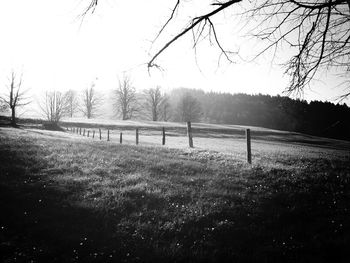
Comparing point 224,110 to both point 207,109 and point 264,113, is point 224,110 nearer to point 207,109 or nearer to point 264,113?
point 207,109

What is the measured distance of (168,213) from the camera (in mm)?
5629

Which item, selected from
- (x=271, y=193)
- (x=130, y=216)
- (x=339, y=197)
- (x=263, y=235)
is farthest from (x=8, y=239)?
(x=339, y=197)

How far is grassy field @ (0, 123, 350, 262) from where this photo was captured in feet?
14.2

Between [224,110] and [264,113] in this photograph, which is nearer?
[264,113]

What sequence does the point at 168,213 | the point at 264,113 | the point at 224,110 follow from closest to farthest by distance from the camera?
1. the point at 168,213
2. the point at 264,113
3. the point at 224,110

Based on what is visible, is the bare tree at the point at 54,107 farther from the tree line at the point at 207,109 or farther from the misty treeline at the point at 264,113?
the misty treeline at the point at 264,113

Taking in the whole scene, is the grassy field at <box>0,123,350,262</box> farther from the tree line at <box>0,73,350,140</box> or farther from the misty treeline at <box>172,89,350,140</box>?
the misty treeline at <box>172,89,350,140</box>

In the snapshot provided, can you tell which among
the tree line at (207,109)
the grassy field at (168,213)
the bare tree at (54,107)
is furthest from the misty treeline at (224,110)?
the grassy field at (168,213)

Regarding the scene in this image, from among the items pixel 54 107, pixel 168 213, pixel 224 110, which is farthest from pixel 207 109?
pixel 168 213

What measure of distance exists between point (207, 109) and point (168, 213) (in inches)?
4291

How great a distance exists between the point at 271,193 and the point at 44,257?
572 centimetres

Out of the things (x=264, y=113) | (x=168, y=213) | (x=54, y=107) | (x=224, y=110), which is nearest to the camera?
(x=168, y=213)

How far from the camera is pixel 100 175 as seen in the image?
26.9 feet

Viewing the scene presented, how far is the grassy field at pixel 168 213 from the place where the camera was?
14.2ft
